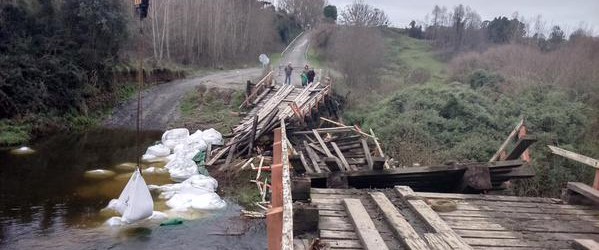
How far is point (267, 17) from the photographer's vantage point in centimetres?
5584

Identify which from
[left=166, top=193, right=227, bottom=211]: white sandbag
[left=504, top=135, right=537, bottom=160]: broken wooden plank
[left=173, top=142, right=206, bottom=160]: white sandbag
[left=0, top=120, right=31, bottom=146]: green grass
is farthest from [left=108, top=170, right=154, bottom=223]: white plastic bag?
[left=0, top=120, right=31, bottom=146]: green grass

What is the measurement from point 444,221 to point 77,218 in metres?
8.42

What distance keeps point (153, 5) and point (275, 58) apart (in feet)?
54.8

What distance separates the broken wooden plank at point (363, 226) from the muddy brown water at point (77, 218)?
14.9ft

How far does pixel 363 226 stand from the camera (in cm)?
485

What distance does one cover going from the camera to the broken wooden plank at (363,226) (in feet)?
14.4

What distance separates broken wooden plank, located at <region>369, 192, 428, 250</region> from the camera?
4.43 metres

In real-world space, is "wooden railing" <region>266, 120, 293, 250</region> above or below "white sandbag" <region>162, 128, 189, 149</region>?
above

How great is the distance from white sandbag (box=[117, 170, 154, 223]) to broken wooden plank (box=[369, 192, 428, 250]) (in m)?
5.69

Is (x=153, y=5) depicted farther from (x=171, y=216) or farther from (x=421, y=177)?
(x=421, y=177)

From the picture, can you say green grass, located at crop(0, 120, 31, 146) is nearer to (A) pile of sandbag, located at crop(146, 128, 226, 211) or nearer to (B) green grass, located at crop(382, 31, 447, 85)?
(A) pile of sandbag, located at crop(146, 128, 226, 211)

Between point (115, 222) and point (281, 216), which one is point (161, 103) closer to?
point (115, 222)

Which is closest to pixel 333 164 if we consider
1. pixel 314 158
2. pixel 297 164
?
pixel 297 164

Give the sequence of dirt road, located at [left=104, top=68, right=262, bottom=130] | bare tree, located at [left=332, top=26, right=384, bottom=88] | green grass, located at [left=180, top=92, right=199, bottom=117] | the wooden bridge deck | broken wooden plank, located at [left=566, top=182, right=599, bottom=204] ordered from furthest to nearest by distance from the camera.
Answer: bare tree, located at [left=332, top=26, right=384, bottom=88] → green grass, located at [left=180, top=92, right=199, bottom=117] → dirt road, located at [left=104, top=68, right=262, bottom=130] → broken wooden plank, located at [left=566, top=182, right=599, bottom=204] → the wooden bridge deck
